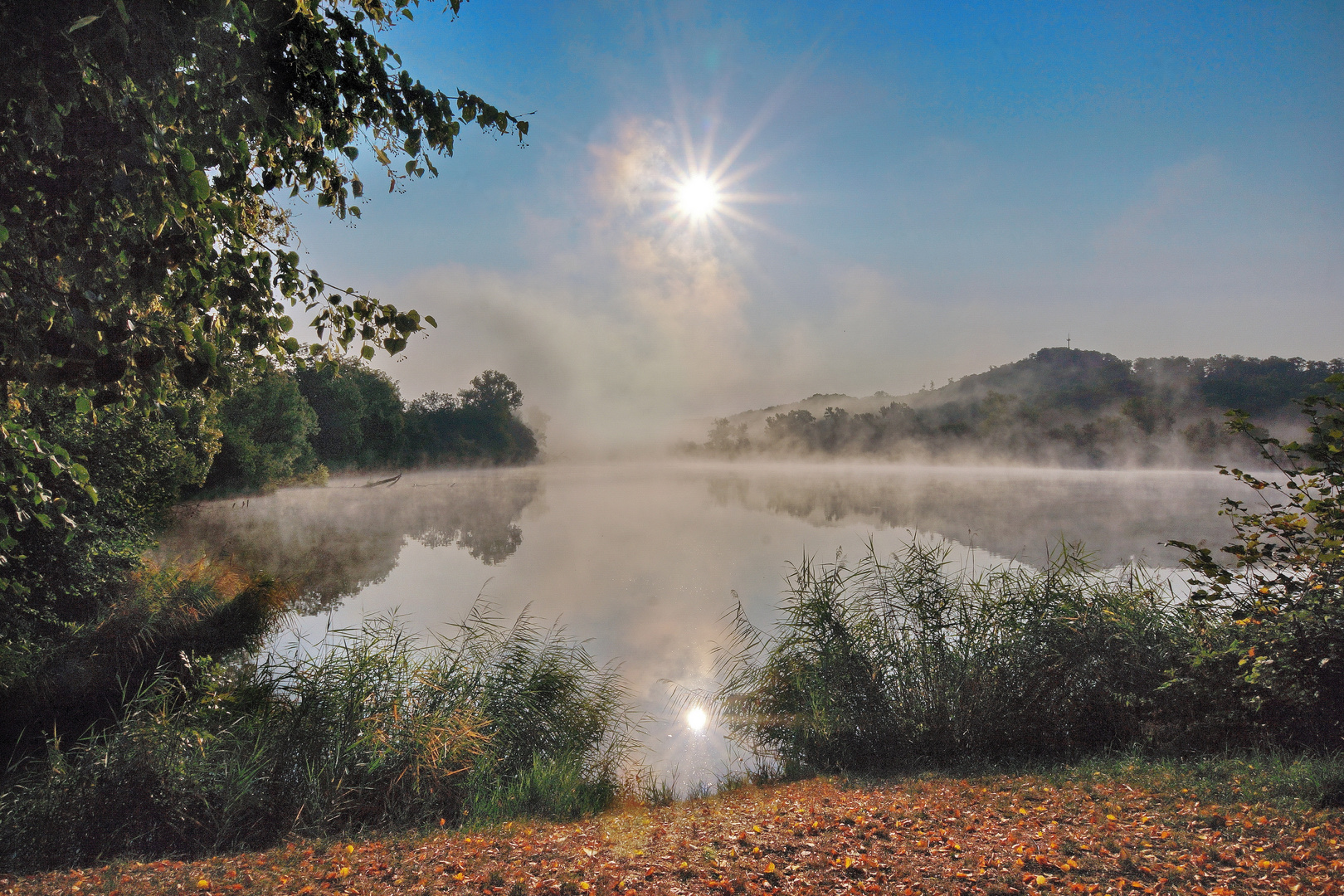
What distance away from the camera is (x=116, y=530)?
12141 mm

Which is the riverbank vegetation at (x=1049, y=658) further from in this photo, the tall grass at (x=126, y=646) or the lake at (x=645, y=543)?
the tall grass at (x=126, y=646)

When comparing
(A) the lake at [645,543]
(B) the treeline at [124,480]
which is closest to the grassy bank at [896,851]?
(B) the treeline at [124,480]

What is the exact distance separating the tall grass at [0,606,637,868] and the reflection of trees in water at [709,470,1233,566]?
40.0 feet

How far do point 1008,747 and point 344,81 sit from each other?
9.73 metres

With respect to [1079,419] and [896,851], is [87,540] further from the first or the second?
[1079,419]

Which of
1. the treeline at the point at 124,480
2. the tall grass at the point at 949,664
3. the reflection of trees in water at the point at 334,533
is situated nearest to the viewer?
the tall grass at the point at 949,664

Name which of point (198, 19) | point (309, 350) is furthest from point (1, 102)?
point (309, 350)

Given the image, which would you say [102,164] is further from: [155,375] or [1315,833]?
[1315,833]

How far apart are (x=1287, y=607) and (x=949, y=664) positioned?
3.58 m

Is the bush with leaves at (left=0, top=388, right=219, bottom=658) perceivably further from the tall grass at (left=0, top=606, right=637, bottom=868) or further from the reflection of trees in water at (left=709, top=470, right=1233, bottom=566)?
the reflection of trees in water at (left=709, top=470, right=1233, bottom=566)

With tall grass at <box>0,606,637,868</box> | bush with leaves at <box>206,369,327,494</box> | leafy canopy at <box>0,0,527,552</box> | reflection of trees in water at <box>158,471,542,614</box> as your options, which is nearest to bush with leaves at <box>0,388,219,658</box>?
tall grass at <box>0,606,637,868</box>

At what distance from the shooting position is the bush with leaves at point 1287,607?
4551mm

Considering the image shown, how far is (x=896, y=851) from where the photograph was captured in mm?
4609

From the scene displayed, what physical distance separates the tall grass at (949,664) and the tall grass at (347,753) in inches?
108
